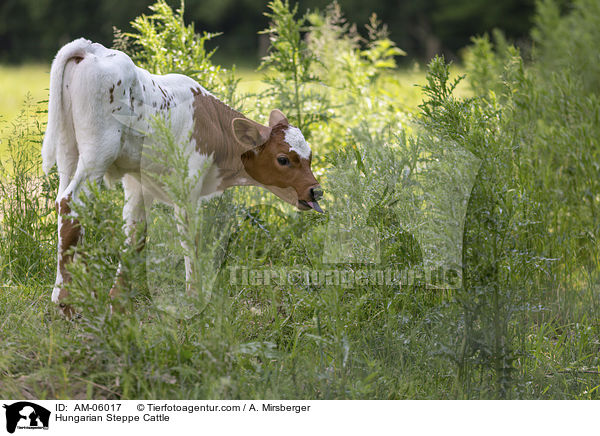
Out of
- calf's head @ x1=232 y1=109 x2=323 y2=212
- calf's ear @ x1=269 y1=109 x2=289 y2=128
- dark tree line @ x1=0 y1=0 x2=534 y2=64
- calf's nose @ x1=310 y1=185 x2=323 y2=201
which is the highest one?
dark tree line @ x1=0 y1=0 x2=534 y2=64

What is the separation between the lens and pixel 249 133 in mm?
3785

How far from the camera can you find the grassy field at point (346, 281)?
115 inches

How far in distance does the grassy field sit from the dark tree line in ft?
9.95

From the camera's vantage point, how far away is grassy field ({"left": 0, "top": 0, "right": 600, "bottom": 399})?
2.93 m

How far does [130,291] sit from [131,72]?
1.18 m

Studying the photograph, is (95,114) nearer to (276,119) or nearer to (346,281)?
(276,119)

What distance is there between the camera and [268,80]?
5.52 meters

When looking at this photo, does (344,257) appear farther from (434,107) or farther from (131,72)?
(131,72)

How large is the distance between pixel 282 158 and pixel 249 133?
249mm
